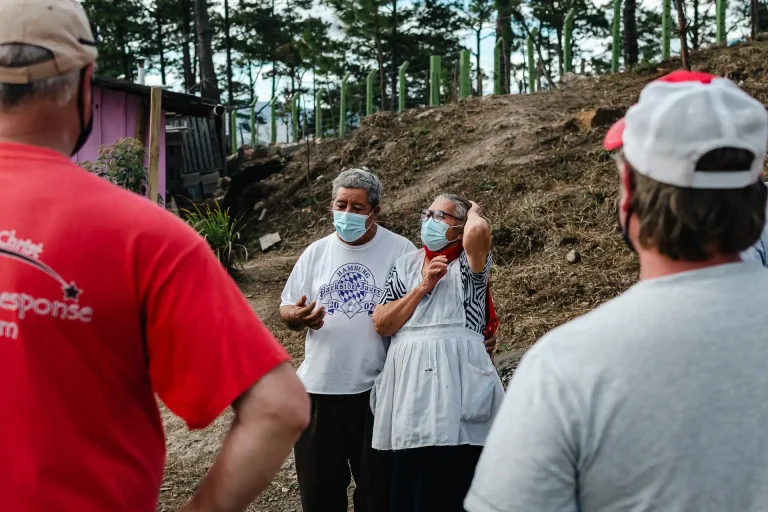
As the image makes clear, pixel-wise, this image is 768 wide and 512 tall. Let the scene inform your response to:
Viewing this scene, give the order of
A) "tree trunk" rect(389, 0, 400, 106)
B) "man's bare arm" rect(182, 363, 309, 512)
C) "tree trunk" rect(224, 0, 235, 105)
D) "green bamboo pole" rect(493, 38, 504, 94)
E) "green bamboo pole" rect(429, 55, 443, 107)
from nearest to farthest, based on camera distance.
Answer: "man's bare arm" rect(182, 363, 309, 512) < "green bamboo pole" rect(493, 38, 504, 94) < "green bamboo pole" rect(429, 55, 443, 107) < "tree trunk" rect(389, 0, 400, 106) < "tree trunk" rect(224, 0, 235, 105)

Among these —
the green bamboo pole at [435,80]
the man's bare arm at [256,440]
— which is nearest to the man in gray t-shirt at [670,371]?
the man's bare arm at [256,440]

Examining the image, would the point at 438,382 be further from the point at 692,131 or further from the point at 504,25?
the point at 504,25

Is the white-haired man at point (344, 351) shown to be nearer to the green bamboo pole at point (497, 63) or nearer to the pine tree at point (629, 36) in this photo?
the green bamboo pole at point (497, 63)

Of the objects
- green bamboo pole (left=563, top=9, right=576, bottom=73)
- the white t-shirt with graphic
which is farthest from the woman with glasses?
green bamboo pole (left=563, top=9, right=576, bottom=73)

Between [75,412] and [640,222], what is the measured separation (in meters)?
1.07

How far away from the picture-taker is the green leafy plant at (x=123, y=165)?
10.5 metres

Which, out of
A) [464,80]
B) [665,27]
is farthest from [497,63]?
[665,27]

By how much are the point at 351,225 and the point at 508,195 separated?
6.50 m

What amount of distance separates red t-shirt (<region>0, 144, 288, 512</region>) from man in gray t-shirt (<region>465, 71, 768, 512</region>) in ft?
1.73

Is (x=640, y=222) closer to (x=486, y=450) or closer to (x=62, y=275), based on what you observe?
(x=486, y=450)

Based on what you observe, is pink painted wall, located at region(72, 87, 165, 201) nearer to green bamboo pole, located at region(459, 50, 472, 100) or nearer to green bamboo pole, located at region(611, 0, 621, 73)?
green bamboo pole, located at region(459, 50, 472, 100)

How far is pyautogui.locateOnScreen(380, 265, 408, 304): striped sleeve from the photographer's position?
3.61 meters

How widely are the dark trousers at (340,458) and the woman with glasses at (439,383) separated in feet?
0.84

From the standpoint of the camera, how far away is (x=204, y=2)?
21.9 m
